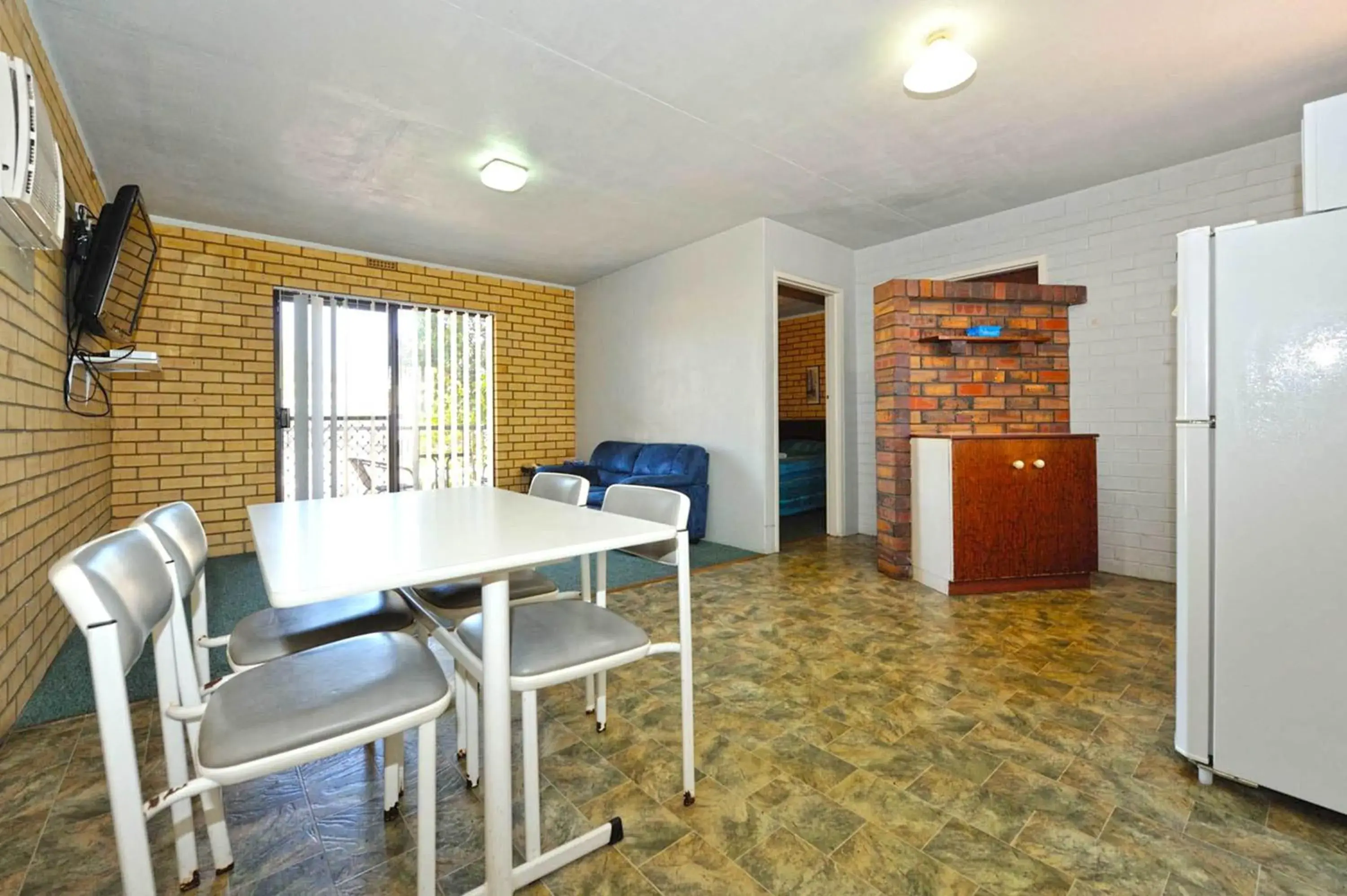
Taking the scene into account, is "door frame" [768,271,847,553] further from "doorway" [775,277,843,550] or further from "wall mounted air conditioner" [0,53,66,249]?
"wall mounted air conditioner" [0,53,66,249]

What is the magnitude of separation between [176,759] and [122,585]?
1.84 ft

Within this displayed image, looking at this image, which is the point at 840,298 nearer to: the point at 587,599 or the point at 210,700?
the point at 587,599

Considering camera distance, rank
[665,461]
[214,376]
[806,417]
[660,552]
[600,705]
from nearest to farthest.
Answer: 1. [660,552]
2. [600,705]
3. [214,376]
4. [665,461]
5. [806,417]

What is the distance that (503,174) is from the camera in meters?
3.42

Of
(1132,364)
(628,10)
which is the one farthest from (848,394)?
(628,10)

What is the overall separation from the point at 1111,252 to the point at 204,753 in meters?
5.08

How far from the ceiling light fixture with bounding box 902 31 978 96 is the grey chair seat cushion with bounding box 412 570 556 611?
256 centimetres

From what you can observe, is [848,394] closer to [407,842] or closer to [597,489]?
[597,489]

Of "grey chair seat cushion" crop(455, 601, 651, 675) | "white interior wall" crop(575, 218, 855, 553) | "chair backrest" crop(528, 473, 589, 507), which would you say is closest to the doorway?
"white interior wall" crop(575, 218, 855, 553)

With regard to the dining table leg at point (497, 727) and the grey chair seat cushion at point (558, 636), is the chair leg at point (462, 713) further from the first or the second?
the dining table leg at point (497, 727)

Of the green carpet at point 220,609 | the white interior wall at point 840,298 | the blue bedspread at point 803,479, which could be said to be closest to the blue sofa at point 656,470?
the green carpet at point 220,609

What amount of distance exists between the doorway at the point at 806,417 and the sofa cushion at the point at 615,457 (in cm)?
140

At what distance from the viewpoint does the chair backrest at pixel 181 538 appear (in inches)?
52.9

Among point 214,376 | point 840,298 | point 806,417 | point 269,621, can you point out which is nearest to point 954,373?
point 840,298
